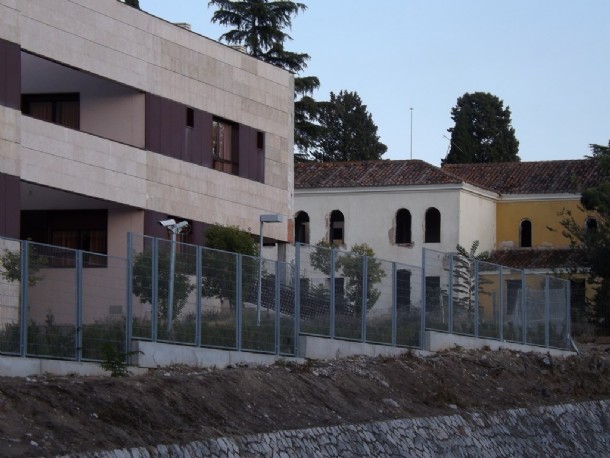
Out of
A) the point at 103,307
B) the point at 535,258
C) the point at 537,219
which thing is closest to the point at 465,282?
the point at 103,307

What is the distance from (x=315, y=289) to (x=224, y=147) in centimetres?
1543

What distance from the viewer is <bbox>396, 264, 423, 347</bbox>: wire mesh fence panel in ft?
94.4

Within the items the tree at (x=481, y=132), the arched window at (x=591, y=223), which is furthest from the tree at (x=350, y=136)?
the arched window at (x=591, y=223)

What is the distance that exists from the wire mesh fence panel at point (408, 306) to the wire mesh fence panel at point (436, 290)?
43 centimetres

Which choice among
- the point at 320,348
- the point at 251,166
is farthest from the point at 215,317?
the point at 251,166

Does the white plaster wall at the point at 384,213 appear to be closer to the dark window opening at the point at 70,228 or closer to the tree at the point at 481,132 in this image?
the dark window opening at the point at 70,228

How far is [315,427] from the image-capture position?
18.7 m

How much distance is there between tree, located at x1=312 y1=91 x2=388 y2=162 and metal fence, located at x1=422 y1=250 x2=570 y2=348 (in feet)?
202

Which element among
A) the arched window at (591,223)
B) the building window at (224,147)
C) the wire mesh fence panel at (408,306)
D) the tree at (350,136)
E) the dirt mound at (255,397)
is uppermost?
the tree at (350,136)

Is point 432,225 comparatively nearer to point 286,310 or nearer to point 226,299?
point 286,310

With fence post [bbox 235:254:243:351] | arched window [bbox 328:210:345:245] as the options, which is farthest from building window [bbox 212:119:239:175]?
arched window [bbox 328:210:345:245]

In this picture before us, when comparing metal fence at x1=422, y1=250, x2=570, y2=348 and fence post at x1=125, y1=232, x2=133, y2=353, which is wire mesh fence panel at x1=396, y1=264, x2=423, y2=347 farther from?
fence post at x1=125, y1=232, x2=133, y2=353

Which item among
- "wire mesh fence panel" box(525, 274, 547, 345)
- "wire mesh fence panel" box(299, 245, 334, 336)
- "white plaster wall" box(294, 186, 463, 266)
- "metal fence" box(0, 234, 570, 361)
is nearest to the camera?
"metal fence" box(0, 234, 570, 361)

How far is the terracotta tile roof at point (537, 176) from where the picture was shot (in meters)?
68.9
